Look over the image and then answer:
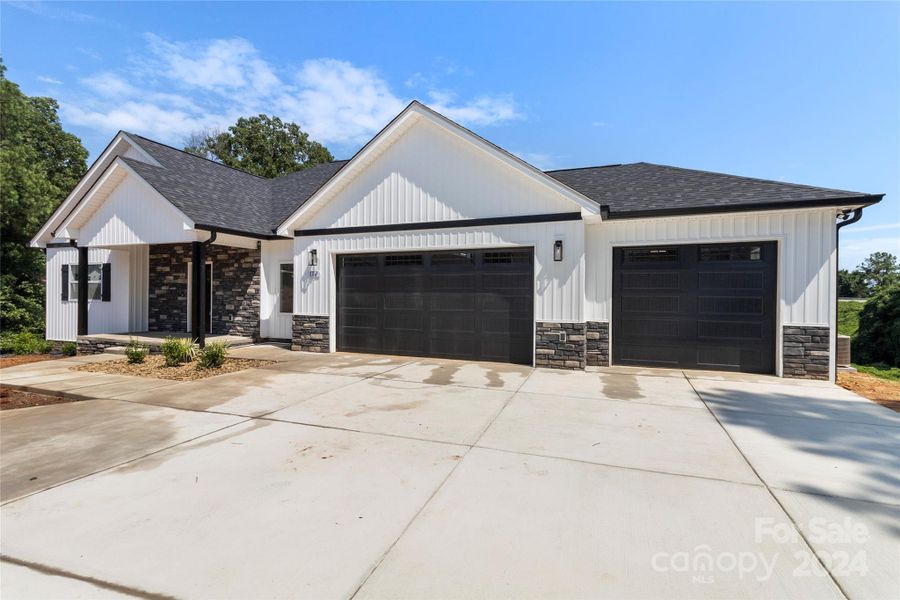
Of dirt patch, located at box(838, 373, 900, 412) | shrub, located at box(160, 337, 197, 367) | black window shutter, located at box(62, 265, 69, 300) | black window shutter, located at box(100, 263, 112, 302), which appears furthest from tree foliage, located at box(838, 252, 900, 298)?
black window shutter, located at box(62, 265, 69, 300)

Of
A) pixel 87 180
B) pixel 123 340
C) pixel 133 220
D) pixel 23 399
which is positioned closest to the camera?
pixel 23 399

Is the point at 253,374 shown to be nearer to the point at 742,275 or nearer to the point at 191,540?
the point at 191,540

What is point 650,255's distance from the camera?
8516mm

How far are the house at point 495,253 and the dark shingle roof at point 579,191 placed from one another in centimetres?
7

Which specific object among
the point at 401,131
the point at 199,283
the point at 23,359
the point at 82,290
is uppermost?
the point at 401,131

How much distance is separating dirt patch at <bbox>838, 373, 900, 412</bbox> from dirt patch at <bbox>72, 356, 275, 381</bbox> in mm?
10998

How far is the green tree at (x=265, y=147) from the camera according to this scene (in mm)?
30688

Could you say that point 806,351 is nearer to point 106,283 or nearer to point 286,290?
point 286,290

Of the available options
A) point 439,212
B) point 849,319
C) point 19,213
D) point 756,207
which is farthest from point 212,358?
point 849,319

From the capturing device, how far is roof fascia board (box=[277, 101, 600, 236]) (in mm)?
8125

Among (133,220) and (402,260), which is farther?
(133,220)

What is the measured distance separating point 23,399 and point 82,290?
7.19 meters

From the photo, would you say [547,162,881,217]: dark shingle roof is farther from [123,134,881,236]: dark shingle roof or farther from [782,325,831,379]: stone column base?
[782,325,831,379]: stone column base

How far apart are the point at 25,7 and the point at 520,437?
14.1 m
